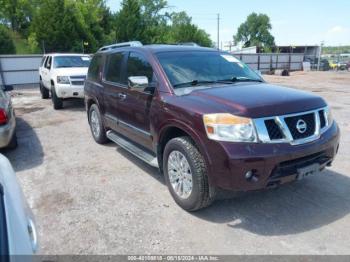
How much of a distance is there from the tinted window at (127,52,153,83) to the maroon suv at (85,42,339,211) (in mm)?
15

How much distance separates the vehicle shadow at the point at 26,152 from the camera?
5.48 metres

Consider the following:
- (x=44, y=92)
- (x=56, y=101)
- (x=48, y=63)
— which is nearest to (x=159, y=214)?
(x=56, y=101)

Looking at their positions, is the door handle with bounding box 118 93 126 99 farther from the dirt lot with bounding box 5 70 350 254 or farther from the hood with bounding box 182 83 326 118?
the hood with bounding box 182 83 326 118

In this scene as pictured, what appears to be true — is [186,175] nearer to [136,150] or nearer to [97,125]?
[136,150]

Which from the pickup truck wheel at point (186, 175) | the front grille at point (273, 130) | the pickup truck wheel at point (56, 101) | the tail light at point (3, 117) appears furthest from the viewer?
the pickup truck wheel at point (56, 101)

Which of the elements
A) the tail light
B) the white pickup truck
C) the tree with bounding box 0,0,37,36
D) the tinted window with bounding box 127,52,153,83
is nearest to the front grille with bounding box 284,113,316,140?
the tinted window with bounding box 127,52,153,83

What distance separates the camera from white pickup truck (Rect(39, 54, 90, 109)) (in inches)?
398

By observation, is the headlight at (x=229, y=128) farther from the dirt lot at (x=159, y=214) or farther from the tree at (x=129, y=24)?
the tree at (x=129, y=24)

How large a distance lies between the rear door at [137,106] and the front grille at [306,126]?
5.78 feet

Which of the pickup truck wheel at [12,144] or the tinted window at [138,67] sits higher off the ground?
the tinted window at [138,67]

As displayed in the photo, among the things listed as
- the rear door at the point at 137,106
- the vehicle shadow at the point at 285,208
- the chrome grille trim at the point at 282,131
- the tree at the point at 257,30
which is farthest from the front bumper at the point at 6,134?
the tree at the point at 257,30

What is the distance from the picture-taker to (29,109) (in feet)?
36.7

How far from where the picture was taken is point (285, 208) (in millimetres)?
3666

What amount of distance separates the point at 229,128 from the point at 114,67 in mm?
2943
